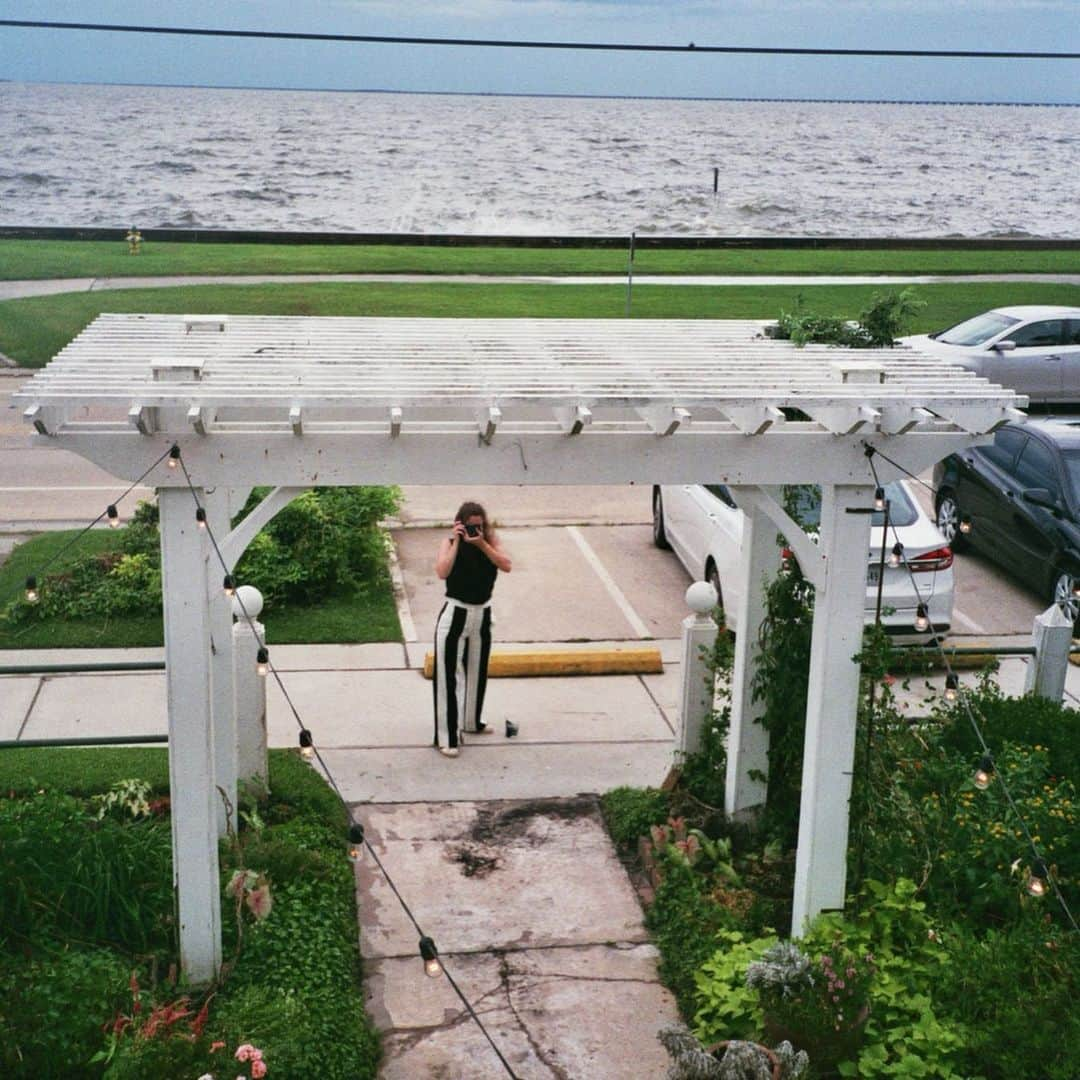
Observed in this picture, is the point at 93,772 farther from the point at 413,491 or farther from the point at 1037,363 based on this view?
the point at 1037,363

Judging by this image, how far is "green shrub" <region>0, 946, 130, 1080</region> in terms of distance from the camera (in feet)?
19.0

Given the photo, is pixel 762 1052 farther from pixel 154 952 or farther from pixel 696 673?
pixel 696 673

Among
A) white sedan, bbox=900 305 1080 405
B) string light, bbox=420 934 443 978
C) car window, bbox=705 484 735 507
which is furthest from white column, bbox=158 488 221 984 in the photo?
white sedan, bbox=900 305 1080 405

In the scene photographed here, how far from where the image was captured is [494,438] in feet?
20.6

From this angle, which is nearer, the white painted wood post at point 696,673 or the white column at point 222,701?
the white column at point 222,701

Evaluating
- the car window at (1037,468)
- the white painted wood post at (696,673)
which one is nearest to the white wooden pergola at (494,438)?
the white painted wood post at (696,673)

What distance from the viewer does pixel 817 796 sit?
688 cm

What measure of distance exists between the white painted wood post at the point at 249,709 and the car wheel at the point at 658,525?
21.5ft

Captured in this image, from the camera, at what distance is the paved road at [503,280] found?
104 ft

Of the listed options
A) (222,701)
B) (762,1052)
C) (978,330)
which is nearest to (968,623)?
(222,701)

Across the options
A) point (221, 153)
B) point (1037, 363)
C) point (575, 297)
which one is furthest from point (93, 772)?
point (221, 153)

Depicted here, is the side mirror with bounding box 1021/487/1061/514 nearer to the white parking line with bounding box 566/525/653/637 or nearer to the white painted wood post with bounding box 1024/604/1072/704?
the white painted wood post with bounding box 1024/604/1072/704

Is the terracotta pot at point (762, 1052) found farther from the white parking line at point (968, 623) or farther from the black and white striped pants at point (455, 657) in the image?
the white parking line at point (968, 623)

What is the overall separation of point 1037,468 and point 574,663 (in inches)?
193
